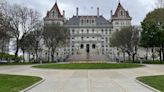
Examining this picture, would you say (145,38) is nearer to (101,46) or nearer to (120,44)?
(120,44)

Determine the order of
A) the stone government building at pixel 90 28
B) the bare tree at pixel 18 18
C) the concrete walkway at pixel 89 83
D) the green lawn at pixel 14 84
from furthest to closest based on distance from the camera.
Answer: the stone government building at pixel 90 28 → the bare tree at pixel 18 18 → the concrete walkway at pixel 89 83 → the green lawn at pixel 14 84

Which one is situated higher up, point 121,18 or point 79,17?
point 79,17

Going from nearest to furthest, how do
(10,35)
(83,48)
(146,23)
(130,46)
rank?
(10,35)
(146,23)
(130,46)
(83,48)

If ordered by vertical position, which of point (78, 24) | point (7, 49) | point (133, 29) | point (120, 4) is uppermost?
point (120, 4)

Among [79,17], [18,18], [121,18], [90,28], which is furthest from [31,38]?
[79,17]

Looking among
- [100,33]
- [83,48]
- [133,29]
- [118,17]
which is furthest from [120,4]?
[133,29]

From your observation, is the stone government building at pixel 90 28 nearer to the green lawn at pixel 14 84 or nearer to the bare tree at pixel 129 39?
the bare tree at pixel 129 39

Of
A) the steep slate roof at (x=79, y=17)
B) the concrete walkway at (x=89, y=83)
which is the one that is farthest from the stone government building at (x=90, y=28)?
the concrete walkway at (x=89, y=83)

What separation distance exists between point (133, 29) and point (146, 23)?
13971 millimetres

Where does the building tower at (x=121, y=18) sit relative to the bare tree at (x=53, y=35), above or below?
above

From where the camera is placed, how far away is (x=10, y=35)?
2579 inches

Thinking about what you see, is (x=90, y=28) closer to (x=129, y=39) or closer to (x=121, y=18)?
(x=121, y=18)

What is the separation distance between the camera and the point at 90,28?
485 ft

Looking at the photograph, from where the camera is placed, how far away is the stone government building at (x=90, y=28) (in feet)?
449
